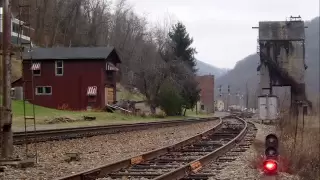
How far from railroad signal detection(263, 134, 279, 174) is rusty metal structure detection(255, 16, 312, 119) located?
50.2 meters

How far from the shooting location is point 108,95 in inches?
2318

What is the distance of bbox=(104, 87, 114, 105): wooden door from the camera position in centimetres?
5753

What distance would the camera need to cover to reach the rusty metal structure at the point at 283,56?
2201 inches

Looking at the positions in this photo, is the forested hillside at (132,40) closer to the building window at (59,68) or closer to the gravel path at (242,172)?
the building window at (59,68)

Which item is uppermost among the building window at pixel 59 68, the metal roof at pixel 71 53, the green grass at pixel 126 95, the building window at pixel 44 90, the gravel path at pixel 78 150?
the metal roof at pixel 71 53

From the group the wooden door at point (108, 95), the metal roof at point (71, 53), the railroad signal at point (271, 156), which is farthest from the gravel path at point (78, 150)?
the metal roof at point (71, 53)

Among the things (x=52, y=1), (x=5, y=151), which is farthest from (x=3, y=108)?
(x=52, y=1)

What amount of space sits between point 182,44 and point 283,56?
23503mm

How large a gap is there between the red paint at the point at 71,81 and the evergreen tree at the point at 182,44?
22.1 m

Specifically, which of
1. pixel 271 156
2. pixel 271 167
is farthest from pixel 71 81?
pixel 271 167

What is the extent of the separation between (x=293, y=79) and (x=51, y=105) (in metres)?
27.2

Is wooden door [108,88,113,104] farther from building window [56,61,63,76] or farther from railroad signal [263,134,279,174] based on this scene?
railroad signal [263,134,279,174]

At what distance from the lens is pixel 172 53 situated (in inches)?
3014

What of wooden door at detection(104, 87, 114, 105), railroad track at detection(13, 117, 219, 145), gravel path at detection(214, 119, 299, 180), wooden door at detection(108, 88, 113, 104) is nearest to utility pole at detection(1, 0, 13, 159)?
railroad track at detection(13, 117, 219, 145)
